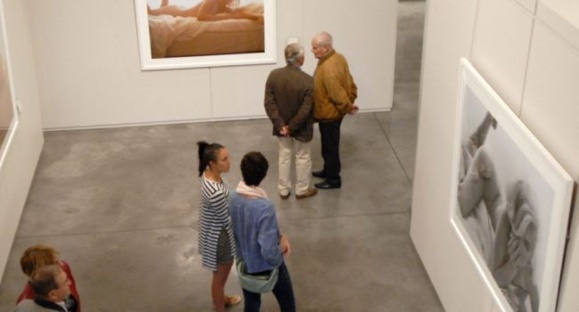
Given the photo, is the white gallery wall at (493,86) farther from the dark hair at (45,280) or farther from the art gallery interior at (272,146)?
the dark hair at (45,280)

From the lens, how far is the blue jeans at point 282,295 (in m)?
6.70

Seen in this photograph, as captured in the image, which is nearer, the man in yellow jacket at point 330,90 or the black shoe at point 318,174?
the man in yellow jacket at point 330,90

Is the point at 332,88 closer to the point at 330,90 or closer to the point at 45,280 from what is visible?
the point at 330,90

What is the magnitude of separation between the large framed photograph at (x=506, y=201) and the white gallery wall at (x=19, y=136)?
13.8 ft

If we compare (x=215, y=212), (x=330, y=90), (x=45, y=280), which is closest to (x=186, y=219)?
(x=330, y=90)

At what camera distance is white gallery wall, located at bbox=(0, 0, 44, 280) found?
8305 mm

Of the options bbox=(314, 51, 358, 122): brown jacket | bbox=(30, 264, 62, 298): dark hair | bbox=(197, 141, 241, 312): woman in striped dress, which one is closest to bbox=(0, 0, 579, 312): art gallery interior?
bbox=(314, 51, 358, 122): brown jacket

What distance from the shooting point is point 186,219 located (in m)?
8.93

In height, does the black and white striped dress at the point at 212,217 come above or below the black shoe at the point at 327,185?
above

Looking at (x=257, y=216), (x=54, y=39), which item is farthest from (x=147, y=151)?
(x=257, y=216)

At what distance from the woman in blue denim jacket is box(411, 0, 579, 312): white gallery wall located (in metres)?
1.55

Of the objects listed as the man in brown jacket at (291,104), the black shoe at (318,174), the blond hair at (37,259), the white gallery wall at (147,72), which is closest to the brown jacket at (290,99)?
the man in brown jacket at (291,104)

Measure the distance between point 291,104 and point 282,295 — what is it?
91.8 inches

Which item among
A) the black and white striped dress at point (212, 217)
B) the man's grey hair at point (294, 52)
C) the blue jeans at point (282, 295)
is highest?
the man's grey hair at point (294, 52)
